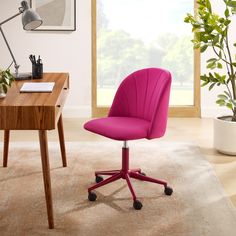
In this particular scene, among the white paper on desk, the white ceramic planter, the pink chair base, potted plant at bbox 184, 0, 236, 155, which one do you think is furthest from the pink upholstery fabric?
the white ceramic planter

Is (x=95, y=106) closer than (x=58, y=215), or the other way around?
(x=58, y=215)

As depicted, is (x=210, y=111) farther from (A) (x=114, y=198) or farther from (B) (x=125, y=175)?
(A) (x=114, y=198)

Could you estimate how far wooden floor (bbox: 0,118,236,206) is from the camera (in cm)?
401

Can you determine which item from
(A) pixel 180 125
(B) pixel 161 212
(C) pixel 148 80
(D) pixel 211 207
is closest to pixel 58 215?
(B) pixel 161 212

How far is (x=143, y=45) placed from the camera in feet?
20.0

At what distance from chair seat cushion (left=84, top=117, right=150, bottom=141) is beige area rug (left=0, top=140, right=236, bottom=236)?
0.41 meters

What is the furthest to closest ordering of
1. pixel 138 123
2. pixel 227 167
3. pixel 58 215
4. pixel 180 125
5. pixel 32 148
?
pixel 180 125 → pixel 32 148 → pixel 227 167 → pixel 138 123 → pixel 58 215

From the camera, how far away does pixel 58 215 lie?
10.4ft

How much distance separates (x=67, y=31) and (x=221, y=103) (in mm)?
2305

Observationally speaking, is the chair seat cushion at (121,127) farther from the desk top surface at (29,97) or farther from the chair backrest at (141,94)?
the desk top surface at (29,97)

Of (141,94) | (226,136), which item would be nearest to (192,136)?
(226,136)

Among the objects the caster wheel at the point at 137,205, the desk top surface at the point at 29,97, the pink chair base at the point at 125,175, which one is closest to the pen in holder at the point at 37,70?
the desk top surface at the point at 29,97

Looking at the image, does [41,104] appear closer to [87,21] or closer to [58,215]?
[58,215]

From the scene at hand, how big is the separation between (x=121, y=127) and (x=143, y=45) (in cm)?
282
